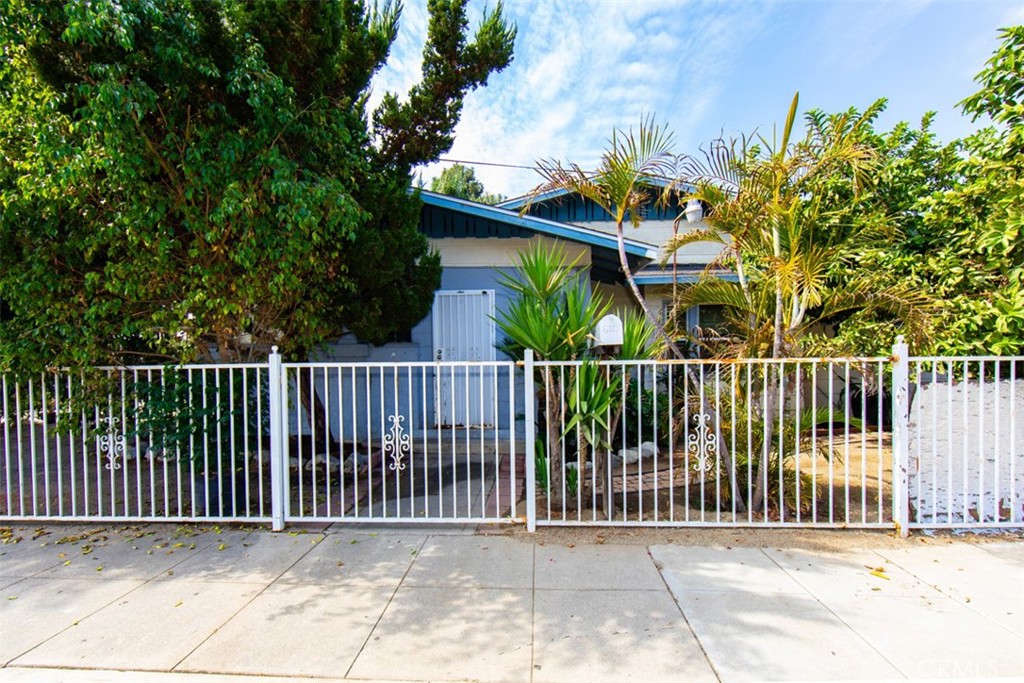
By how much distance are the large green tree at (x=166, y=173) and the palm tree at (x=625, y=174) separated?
1.94m

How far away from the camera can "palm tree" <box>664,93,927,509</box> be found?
3.90 m

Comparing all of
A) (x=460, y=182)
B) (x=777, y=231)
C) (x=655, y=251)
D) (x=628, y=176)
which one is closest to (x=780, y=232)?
(x=777, y=231)

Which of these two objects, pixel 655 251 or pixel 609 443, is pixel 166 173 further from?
pixel 655 251

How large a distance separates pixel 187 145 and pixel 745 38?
23.6ft

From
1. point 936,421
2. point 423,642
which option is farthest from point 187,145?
point 936,421

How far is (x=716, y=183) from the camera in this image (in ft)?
13.8

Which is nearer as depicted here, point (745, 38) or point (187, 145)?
point (187, 145)

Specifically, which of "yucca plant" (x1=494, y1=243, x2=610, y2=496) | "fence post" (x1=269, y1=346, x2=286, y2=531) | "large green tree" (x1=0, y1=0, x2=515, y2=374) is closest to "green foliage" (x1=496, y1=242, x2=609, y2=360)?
"yucca plant" (x1=494, y1=243, x2=610, y2=496)

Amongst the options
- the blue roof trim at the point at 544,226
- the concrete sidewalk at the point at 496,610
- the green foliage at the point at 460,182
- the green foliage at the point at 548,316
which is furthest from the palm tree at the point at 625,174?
the green foliage at the point at 460,182

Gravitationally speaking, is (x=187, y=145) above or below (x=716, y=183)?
above

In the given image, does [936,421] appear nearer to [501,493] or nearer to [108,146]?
[501,493]

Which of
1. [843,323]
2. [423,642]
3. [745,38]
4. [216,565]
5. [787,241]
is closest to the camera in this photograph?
[423,642]

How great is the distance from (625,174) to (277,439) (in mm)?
3844

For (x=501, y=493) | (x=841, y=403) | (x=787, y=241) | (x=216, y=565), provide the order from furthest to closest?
(x=841, y=403) → (x=501, y=493) → (x=787, y=241) → (x=216, y=565)
